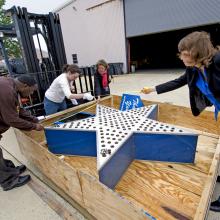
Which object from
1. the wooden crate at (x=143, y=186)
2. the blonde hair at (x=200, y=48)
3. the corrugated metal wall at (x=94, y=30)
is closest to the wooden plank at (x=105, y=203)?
the wooden crate at (x=143, y=186)

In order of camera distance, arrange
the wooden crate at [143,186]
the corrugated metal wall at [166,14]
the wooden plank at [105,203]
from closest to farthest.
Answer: the wooden plank at [105,203]
the wooden crate at [143,186]
the corrugated metal wall at [166,14]

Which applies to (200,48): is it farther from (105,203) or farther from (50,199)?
(50,199)

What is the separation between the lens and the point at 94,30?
11.3 metres

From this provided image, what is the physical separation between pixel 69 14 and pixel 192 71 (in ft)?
42.3

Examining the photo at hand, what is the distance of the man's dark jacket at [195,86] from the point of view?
1192 millimetres

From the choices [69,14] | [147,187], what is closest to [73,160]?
[147,187]

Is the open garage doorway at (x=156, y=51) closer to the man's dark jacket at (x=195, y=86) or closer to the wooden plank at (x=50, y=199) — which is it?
the man's dark jacket at (x=195, y=86)

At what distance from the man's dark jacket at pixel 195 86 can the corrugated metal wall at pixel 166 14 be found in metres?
6.97

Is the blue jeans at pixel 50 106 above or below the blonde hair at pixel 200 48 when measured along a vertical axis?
below

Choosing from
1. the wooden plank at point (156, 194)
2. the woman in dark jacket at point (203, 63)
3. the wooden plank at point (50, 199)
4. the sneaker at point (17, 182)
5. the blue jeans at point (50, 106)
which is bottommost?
the wooden plank at point (50, 199)

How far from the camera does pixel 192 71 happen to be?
1.45 meters

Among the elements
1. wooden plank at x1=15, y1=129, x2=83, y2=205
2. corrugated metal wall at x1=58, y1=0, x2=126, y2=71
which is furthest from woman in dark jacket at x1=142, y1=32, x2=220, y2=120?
corrugated metal wall at x1=58, y1=0, x2=126, y2=71

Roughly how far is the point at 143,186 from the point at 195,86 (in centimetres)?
96

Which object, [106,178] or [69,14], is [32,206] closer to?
[106,178]
